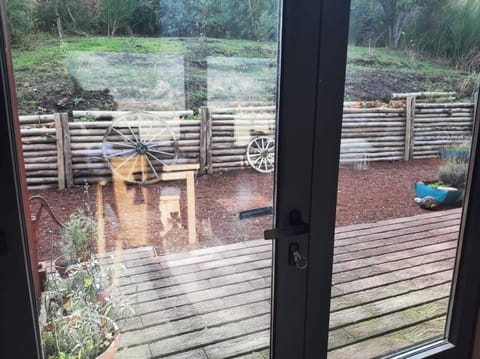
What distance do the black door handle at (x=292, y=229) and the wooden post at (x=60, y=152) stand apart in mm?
625

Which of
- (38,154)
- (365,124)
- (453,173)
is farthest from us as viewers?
(453,173)

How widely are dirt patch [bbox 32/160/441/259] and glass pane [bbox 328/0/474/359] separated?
0.02 m

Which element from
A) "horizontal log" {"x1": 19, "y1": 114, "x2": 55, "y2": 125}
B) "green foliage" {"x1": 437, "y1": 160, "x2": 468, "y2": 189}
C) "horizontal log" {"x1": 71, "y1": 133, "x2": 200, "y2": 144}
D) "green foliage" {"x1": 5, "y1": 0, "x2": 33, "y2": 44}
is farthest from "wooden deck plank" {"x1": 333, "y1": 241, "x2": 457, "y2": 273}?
"green foliage" {"x1": 5, "y1": 0, "x2": 33, "y2": 44}

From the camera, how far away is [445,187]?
158 centimetres

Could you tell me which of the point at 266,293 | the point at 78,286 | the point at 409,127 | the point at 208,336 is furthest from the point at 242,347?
the point at 409,127

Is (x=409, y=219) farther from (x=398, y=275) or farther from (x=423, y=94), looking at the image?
(x=423, y=94)

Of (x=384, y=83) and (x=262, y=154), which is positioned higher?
(x=384, y=83)

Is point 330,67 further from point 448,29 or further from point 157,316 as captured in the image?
point 157,316

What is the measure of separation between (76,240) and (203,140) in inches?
19.5

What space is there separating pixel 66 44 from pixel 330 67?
29.3 inches

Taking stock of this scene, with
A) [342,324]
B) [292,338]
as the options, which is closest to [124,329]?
[292,338]

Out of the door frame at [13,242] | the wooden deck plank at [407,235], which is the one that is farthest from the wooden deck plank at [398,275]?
the door frame at [13,242]

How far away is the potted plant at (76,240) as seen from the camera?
1100mm

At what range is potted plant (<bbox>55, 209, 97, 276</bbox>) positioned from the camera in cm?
110
